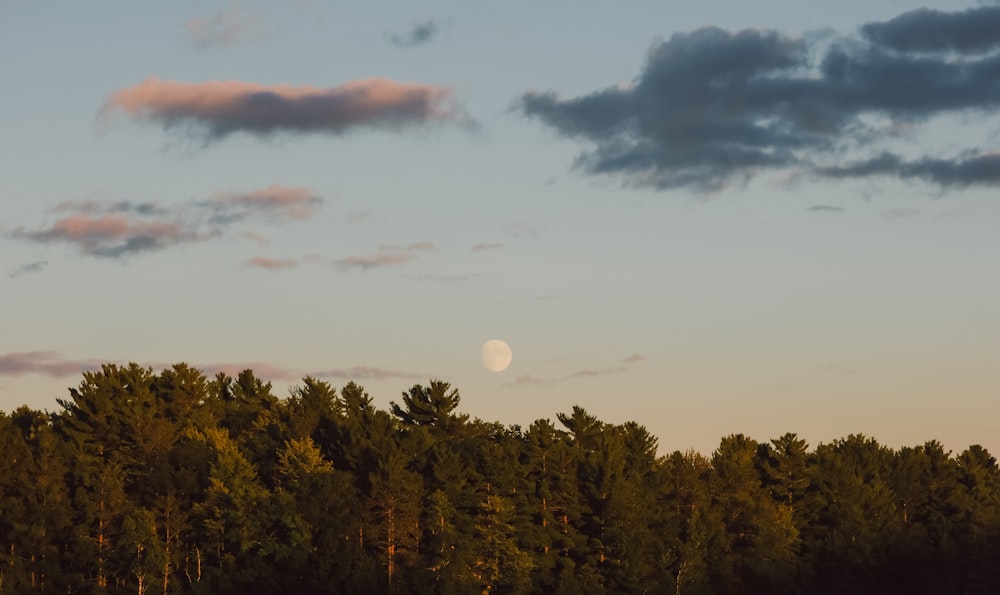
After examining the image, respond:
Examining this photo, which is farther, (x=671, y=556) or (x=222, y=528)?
(x=671, y=556)

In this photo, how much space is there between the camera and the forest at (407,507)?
407 feet

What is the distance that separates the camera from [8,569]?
408 ft

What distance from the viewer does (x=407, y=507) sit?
5049 inches

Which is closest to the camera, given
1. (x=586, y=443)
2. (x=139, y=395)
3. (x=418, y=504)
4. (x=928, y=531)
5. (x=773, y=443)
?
(x=418, y=504)

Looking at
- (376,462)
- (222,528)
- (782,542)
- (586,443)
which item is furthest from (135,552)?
(782,542)

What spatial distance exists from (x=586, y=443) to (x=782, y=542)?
23.6 metres

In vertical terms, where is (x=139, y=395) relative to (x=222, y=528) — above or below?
above

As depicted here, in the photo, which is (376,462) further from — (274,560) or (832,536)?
(832,536)

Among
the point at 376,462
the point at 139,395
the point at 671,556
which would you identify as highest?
the point at 139,395

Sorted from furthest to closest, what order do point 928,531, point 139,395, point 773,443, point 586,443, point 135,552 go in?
point 928,531 < point 773,443 < point 586,443 < point 139,395 < point 135,552

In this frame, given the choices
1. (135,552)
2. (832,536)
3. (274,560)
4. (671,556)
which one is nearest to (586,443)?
(671,556)

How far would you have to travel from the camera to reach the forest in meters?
124

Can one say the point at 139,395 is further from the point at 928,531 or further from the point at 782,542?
the point at 928,531

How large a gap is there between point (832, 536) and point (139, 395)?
257ft
